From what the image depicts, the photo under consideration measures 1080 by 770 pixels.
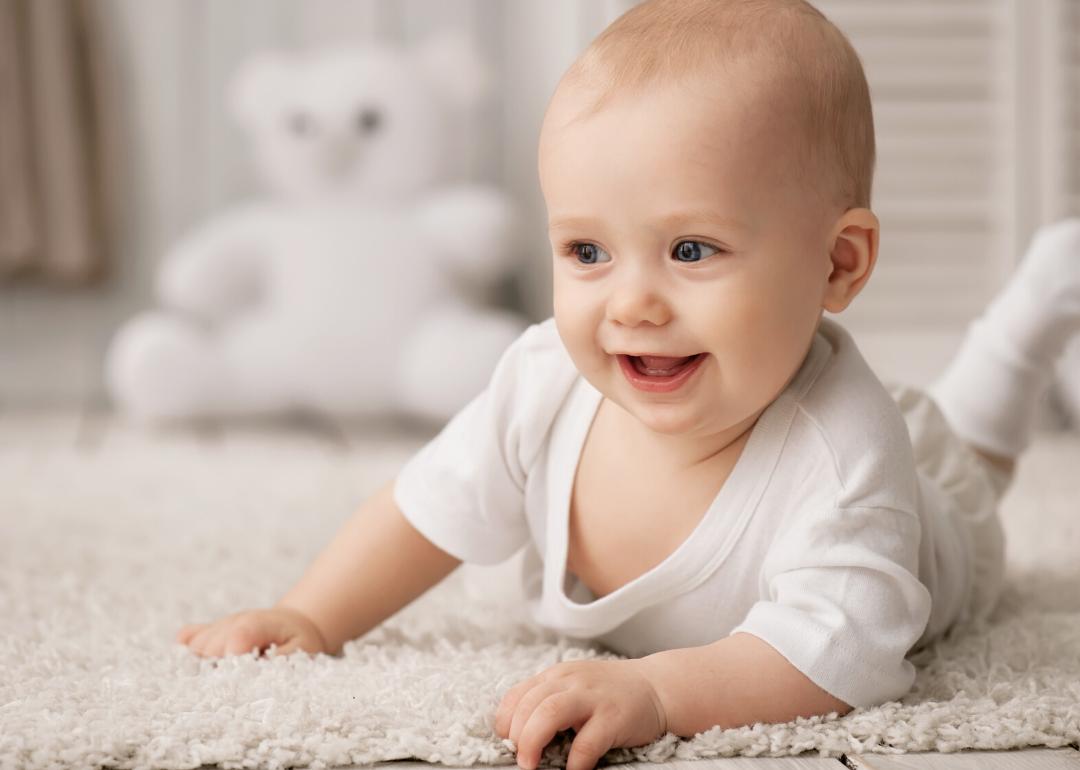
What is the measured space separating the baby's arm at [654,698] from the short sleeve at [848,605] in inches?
0.5

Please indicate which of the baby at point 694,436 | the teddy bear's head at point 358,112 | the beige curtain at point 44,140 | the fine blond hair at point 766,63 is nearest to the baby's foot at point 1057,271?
the baby at point 694,436

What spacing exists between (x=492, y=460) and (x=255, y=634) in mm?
203

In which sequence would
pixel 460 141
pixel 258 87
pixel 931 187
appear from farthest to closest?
pixel 460 141, pixel 258 87, pixel 931 187

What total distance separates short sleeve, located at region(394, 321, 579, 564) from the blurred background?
1.34 m

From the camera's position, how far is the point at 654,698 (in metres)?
0.61

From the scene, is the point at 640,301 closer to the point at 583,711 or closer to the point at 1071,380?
the point at 583,711

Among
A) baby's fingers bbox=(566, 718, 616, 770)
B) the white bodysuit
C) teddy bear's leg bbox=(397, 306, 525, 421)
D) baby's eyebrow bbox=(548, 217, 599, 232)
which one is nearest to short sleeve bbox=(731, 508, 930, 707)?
the white bodysuit

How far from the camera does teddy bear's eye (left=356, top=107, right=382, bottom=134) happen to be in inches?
84.2

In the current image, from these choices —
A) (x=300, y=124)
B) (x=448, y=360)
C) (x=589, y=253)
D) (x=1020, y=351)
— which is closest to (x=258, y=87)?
(x=300, y=124)

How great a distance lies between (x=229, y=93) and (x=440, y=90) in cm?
58

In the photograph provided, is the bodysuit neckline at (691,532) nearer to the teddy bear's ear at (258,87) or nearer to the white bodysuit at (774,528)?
the white bodysuit at (774,528)

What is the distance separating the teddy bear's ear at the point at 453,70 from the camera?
2.23 metres

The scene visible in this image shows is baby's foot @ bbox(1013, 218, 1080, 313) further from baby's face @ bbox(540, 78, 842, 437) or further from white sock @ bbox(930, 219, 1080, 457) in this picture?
baby's face @ bbox(540, 78, 842, 437)

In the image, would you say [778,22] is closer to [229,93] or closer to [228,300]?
[228,300]
